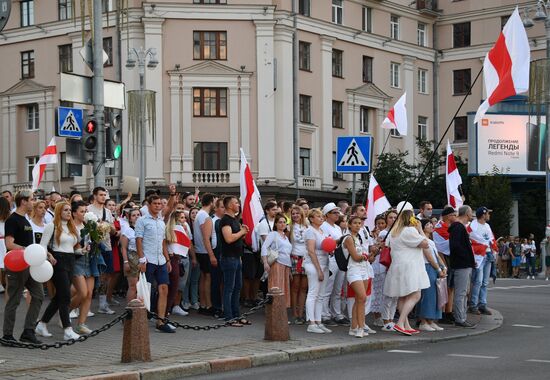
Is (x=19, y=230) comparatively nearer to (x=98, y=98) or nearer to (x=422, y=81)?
(x=98, y=98)

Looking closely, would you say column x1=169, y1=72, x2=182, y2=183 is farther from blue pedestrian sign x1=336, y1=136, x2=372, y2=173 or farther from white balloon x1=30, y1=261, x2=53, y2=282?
white balloon x1=30, y1=261, x2=53, y2=282

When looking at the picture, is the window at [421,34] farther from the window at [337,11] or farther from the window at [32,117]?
the window at [32,117]

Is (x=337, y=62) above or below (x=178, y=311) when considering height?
above

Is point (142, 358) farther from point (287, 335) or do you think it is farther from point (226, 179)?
point (226, 179)

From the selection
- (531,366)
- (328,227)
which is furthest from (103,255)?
(531,366)

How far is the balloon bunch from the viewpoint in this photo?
1141cm

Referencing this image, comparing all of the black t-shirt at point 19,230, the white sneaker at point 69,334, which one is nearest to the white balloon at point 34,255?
the black t-shirt at point 19,230

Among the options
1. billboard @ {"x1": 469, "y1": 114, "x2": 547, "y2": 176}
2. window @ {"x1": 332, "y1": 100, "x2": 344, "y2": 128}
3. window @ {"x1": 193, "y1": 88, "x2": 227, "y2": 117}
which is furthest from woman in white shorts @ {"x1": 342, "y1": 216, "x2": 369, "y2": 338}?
window @ {"x1": 332, "y1": 100, "x2": 344, "y2": 128}

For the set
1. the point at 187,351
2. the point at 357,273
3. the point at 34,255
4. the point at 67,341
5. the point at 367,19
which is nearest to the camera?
the point at 34,255

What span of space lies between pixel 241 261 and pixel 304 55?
39.7 m

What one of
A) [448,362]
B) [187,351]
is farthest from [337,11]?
[448,362]

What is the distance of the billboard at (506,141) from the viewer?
157ft

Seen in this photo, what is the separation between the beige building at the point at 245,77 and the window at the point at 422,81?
0.12 m

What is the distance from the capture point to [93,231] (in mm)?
14289
